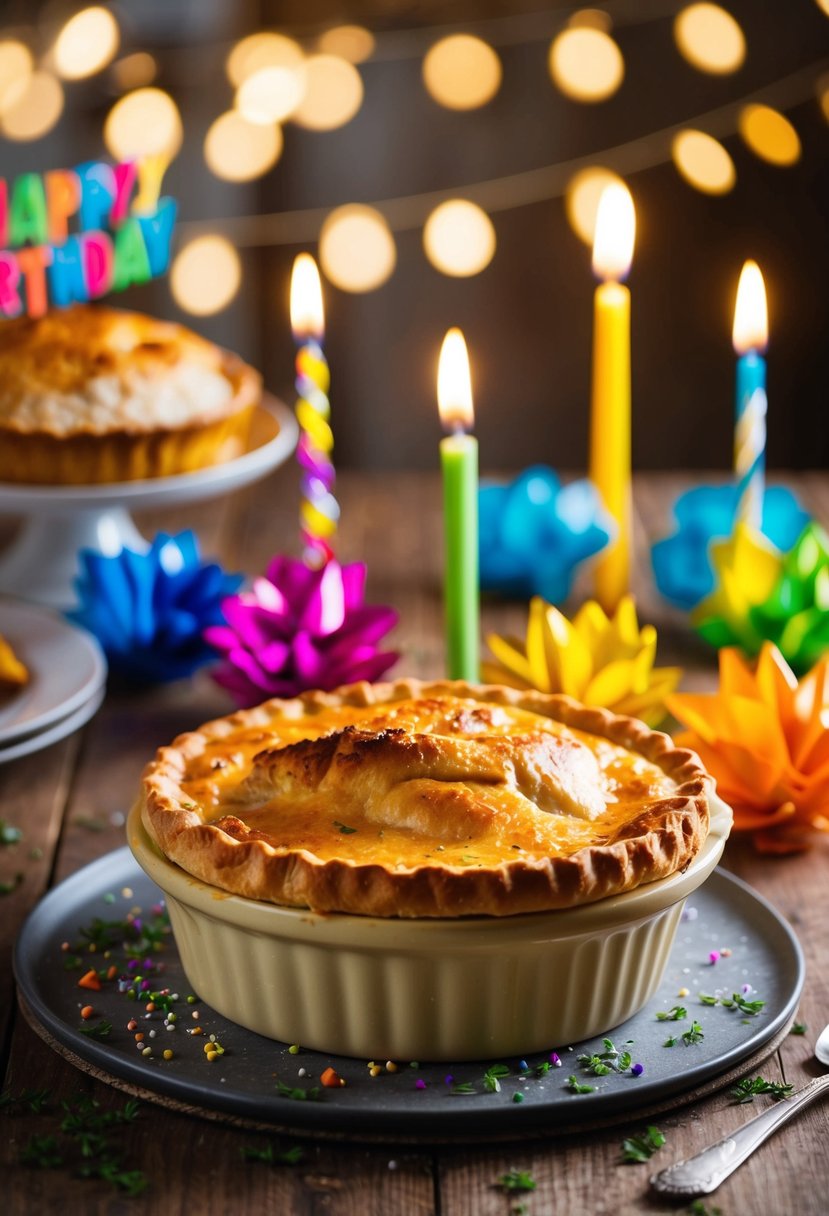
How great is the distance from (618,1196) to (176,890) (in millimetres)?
446

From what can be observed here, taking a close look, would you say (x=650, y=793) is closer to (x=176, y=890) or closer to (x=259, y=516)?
(x=176, y=890)

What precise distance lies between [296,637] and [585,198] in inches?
107

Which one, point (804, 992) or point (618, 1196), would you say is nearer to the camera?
point (618, 1196)

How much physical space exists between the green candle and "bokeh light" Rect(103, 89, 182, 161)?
257 centimetres

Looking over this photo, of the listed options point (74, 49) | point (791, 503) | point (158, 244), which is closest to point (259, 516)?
point (158, 244)

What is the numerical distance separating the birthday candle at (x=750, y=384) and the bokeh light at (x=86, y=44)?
2500mm

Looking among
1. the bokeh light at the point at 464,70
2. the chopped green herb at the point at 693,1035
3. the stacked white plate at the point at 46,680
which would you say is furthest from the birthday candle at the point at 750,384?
the bokeh light at the point at 464,70

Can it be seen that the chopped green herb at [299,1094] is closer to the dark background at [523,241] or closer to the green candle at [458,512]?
the green candle at [458,512]

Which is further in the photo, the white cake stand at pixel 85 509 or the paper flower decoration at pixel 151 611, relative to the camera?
the white cake stand at pixel 85 509

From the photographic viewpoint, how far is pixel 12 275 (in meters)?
2.36

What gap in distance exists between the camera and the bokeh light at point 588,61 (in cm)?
438

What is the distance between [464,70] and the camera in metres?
4.57

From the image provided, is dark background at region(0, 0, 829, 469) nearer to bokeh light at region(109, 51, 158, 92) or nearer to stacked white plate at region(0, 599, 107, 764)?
bokeh light at region(109, 51, 158, 92)

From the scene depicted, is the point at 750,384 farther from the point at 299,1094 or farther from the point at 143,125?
the point at 143,125
